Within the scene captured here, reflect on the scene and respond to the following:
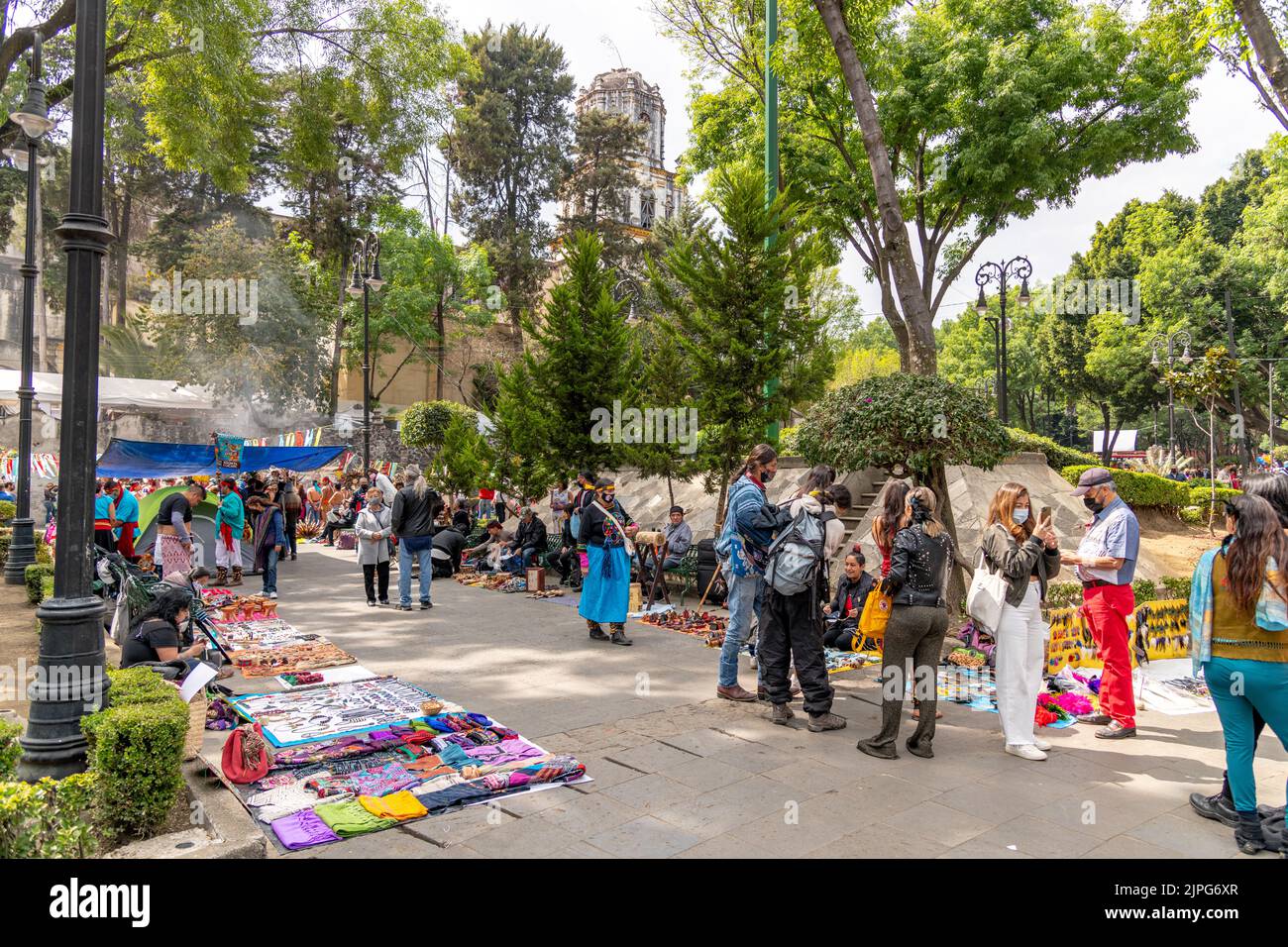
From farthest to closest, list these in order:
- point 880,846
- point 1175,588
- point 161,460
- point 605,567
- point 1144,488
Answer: point 1144,488 → point 161,460 → point 1175,588 → point 605,567 → point 880,846

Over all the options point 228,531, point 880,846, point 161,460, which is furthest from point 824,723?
point 161,460

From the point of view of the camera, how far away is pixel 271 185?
36.1 metres

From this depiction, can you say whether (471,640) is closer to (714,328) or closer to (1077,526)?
(714,328)

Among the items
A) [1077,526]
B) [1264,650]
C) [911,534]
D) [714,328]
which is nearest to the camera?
[1264,650]

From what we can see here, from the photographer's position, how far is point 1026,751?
5.67 meters

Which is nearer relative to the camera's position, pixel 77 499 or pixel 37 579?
pixel 77 499

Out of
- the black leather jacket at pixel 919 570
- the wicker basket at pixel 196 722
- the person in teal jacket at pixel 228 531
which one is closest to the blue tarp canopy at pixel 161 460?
the person in teal jacket at pixel 228 531

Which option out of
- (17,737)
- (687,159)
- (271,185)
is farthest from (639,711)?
(271,185)

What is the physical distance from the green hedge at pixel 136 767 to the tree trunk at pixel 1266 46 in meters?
12.9

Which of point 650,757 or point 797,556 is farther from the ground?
point 797,556

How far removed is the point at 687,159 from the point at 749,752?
51.2 ft

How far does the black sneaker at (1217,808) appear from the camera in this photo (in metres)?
4.55

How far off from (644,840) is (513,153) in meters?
41.1

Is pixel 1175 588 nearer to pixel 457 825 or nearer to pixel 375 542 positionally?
pixel 457 825
